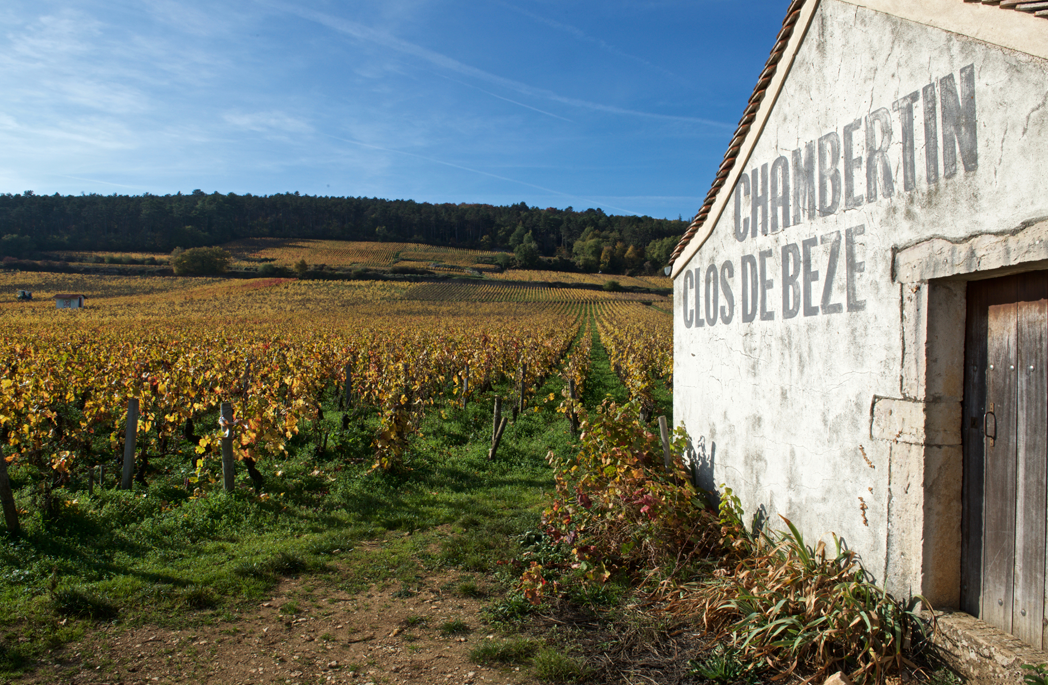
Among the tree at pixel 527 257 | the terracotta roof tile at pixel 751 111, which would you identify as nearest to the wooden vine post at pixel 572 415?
the terracotta roof tile at pixel 751 111

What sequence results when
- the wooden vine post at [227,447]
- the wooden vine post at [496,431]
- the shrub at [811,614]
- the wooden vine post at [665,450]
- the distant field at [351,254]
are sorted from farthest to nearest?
the distant field at [351,254] < the wooden vine post at [496,431] < the wooden vine post at [227,447] < the wooden vine post at [665,450] < the shrub at [811,614]

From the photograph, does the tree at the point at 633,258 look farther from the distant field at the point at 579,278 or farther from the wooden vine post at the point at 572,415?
the wooden vine post at the point at 572,415

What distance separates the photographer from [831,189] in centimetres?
389

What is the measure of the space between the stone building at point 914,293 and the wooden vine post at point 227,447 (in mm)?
5580

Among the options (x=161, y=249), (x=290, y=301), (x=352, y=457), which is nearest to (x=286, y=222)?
(x=161, y=249)

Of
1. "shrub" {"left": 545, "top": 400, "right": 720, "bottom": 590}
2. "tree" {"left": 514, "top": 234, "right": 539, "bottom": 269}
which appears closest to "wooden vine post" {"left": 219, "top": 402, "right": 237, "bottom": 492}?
"shrub" {"left": 545, "top": 400, "right": 720, "bottom": 590}

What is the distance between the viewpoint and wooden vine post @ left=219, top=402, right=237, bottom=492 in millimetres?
6611

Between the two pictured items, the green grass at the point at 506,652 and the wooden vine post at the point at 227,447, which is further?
the wooden vine post at the point at 227,447

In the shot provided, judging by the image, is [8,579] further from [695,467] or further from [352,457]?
[695,467]

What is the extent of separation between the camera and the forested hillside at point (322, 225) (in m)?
88.7

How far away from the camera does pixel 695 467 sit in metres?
5.98

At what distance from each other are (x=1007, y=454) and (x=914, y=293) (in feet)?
3.02

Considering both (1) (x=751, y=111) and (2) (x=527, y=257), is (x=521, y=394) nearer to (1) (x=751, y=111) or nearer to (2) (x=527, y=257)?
(1) (x=751, y=111)

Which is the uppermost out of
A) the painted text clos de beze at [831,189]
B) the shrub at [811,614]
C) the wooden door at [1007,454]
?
the painted text clos de beze at [831,189]
